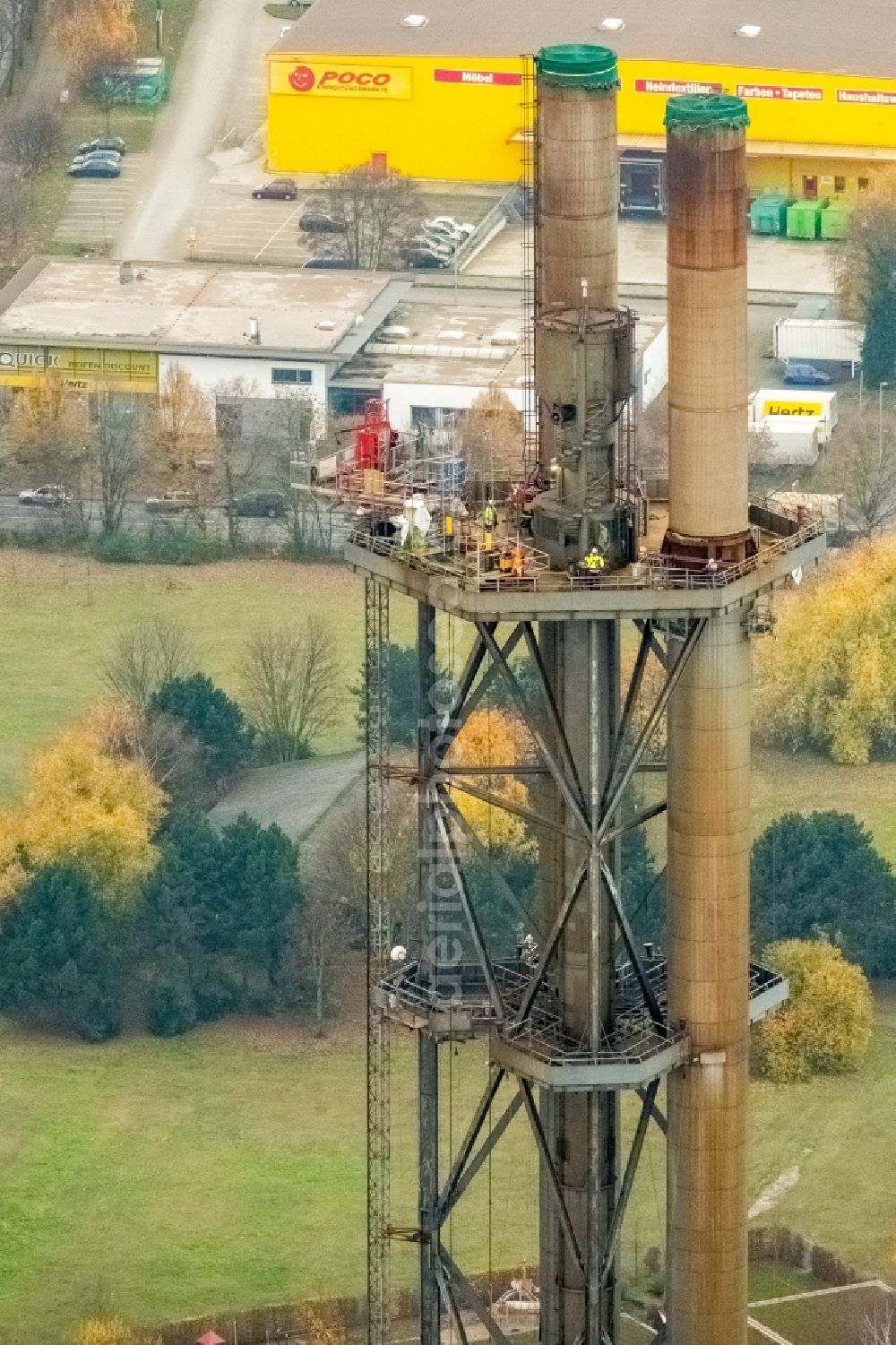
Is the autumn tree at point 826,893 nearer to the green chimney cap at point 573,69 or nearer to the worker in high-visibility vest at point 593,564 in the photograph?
the worker in high-visibility vest at point 593,564

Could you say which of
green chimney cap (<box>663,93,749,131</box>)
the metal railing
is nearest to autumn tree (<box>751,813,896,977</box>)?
the metal railing

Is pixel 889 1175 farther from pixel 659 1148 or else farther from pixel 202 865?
pixel 202 865

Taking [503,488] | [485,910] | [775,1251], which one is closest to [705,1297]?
[503,488]

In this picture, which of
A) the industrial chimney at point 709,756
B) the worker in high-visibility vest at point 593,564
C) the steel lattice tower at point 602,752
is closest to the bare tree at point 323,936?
the steel lattice tower at point 602,752

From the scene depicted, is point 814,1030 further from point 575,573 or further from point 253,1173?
point 575,573

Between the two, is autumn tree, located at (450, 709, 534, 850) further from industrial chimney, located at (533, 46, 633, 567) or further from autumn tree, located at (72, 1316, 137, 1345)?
industrial chimney, located at (533, 46, 633, 567)

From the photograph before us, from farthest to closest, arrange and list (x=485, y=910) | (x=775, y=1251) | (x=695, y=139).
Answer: (x=485, y=910)
(x=775, y=1251)
(x=695, y=139)
